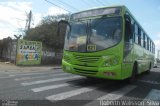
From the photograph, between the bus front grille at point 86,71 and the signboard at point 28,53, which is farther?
the signboard at point 28,53

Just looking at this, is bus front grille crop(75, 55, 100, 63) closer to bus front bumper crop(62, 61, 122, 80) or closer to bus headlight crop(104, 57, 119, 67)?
bus front bumper crop(62, 61, 122, 80)

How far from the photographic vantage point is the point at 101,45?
27.2ft

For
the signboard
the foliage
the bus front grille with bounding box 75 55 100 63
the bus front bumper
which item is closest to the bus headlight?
the bus front bumper

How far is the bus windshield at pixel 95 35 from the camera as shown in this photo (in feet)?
27.2

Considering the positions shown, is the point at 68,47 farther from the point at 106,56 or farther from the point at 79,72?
the point at 106,56

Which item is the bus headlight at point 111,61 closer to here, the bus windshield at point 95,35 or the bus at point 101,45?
the bus at point 101,45

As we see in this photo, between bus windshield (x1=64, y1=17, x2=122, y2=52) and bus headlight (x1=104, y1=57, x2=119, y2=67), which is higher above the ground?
bus windshield (x1=64, y1=17, x2=122, y2=52)

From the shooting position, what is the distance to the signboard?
21203 millimetres

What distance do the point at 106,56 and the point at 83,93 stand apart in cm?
176

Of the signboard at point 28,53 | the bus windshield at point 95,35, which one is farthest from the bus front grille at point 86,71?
the signboard at point 28,53

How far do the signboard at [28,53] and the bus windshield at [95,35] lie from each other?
42.7 ft

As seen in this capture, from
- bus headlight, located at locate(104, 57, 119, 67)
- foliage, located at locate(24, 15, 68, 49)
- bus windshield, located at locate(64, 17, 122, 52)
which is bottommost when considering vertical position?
bus headlight, located at locate(104, 57, 119, 67)

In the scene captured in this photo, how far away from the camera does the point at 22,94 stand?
257 inches

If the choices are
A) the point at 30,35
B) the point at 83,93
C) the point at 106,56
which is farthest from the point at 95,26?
the point at 30,35
